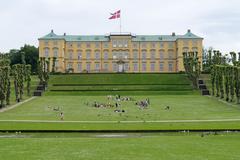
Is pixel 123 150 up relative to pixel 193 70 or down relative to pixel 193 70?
down

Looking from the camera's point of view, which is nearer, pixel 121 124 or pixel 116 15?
pixel 121 124

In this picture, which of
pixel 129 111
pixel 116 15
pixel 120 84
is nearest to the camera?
pixel 129 111

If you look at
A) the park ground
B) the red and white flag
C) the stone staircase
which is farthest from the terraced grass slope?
the red and white flag

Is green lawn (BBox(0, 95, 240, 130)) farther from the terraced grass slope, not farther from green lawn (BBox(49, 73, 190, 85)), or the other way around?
green lawn (BBox(49, 73, 190, 85))

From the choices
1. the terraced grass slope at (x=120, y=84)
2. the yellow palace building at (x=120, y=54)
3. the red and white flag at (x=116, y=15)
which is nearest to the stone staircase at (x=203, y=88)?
the terraced grass slope at (x=120, y=84)

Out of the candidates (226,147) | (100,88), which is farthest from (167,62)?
(226,147)

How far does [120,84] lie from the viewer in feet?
241

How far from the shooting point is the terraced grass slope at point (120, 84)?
65625 millimetres

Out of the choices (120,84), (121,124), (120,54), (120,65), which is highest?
(120,54)

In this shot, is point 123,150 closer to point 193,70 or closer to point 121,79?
point 193,70

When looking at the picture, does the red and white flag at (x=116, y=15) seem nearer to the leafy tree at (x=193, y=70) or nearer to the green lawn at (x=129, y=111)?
the leafy tree at (x=193, y=70)

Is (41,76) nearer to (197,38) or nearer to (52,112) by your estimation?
(52,112)

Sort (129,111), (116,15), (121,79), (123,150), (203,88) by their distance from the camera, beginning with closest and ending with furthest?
(123,150), (129,111), (203,88), (121,79), (116,15)

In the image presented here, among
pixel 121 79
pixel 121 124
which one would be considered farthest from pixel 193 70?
pixel 121 124
